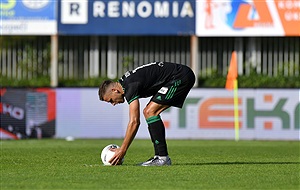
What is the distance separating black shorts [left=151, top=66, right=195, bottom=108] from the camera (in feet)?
43.0

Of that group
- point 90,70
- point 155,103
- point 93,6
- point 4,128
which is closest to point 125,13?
point 93,6

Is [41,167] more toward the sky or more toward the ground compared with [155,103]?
more toward the ground

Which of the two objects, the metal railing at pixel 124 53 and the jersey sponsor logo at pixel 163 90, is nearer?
the jersey sponsor logo at pixel 163 90

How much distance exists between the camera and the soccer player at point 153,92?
12766 mm

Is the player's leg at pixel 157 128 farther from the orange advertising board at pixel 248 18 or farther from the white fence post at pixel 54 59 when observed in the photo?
the white fence post at pixel 54 59

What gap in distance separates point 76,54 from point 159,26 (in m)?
3.46

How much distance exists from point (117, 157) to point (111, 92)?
920 mm

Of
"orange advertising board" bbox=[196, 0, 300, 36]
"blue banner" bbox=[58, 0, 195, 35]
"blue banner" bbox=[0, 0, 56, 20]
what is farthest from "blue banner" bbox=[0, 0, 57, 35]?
"orange advertising board" bbox=[196, 0, 300, 36]

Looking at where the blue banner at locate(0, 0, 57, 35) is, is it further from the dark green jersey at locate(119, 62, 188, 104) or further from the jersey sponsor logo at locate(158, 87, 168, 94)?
the jersey sponsor logo at locate(158, 87, 168, 94)

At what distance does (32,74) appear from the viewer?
3003cm

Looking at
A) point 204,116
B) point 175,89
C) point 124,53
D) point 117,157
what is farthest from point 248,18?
point 117,157

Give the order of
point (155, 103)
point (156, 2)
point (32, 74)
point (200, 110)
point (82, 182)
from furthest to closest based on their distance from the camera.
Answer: point (32, 74) < point (156, 2) < point (200, 110) < point (155, 103) < point (82, 182)

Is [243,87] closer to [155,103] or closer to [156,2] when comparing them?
[156,2]

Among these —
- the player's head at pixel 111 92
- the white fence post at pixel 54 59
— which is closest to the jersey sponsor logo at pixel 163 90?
the player's head at pixel 111 92
